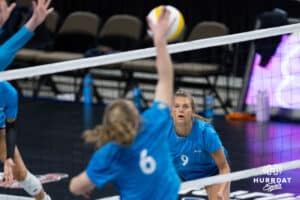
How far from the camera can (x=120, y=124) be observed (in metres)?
6.71

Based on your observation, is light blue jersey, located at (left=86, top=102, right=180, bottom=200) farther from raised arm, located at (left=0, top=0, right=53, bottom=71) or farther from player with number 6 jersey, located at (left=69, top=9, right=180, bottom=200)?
raised arm, located at (left=0, top=0, right=53, bottom=71)

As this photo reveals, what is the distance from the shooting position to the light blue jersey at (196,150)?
9312 millimetres

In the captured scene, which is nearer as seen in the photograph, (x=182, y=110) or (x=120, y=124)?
(x=120, y=124)

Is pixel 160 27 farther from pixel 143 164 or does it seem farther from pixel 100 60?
pixel 100 60

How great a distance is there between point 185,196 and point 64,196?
1.16 m

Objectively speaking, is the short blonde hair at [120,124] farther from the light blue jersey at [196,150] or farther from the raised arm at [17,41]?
the light blue jersey at [196,150]

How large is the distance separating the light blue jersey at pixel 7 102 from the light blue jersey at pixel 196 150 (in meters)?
1.36

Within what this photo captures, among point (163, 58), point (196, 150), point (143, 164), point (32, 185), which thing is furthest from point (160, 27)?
point (32, 185)

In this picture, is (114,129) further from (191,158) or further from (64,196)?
(64,196)

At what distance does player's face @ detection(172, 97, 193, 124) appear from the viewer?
9234 mm

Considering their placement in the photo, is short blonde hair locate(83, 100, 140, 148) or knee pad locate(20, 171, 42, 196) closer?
short blonde hair locate(83, 100, 140, 148)

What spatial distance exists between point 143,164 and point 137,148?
10 cm

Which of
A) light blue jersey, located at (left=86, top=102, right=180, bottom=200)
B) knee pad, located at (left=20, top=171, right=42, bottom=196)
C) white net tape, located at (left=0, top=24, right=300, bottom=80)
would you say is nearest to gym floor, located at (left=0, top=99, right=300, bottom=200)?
knee pad, located at (left=20, top=171, right=42, bottom=196)

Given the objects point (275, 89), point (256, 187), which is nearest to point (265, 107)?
point (275, 89)
